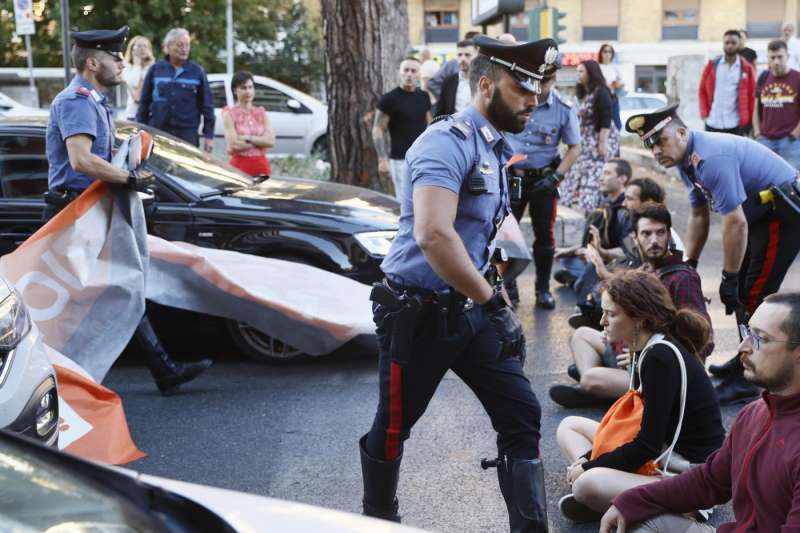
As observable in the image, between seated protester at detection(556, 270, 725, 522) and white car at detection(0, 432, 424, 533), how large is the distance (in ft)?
6.20

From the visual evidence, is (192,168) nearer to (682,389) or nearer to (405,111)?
(405,111)

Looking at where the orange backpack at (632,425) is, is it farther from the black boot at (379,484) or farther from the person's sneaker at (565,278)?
the person's sneaker at (565,278)

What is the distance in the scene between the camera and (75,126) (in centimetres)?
553

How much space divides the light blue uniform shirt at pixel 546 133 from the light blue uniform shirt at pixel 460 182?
400cm

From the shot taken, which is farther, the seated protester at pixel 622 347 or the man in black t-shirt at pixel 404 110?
the man in black t-shirt at pixel 404 110

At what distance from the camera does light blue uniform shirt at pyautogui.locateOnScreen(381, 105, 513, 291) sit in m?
3.40

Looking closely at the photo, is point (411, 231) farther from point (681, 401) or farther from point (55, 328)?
point (55, 328)

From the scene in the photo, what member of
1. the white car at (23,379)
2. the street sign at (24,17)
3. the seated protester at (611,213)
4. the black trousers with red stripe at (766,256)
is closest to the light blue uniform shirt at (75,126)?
the white car at (23,379)

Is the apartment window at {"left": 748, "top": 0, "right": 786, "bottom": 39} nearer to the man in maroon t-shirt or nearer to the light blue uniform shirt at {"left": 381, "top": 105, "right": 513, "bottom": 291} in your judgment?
the man in maroon t-shirt

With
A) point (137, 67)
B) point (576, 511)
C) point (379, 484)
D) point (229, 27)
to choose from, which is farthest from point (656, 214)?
point (229, 27)

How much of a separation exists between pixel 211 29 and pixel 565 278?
24.3m

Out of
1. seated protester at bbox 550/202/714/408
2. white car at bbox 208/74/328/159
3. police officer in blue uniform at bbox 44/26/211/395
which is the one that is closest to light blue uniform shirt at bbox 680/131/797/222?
seated protester at bbox 550/202/714/408

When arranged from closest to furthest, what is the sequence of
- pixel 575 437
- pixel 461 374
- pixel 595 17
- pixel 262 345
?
pixel 461 374 < pixel 575 437 < pixel 262 345 < pixel 595 17

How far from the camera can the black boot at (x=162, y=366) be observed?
5727 millimetres
